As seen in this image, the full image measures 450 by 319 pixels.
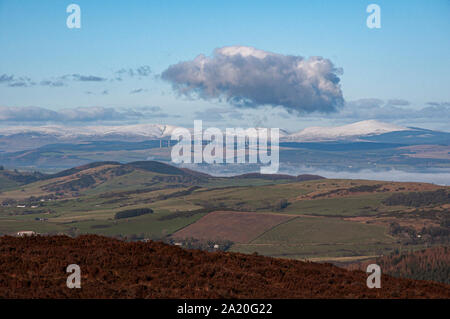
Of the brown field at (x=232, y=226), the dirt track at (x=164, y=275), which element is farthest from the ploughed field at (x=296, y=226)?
the dirt track at (x=164, y=275)

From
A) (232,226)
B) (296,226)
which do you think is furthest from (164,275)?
(296,226)

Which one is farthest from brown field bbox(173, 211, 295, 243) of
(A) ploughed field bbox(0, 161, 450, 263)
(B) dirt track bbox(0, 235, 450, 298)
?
(B) dirt track bbox(0, 235, 450, 298)

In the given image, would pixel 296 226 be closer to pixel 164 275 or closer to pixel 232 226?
pixel 232 226

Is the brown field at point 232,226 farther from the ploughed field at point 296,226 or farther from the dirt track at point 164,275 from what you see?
the dirt track at point 164,275

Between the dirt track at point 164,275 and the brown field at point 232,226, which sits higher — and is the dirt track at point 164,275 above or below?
above

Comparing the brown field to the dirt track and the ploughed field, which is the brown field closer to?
the ploughed field

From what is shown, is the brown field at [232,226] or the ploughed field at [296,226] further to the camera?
the brown field at [232,226]

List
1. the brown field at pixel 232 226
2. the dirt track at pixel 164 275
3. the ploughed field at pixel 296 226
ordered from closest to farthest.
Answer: the dirt track at pixel 164 275 < the ploughed field at pixel 296 226 < the brown field at pixel 232 226
